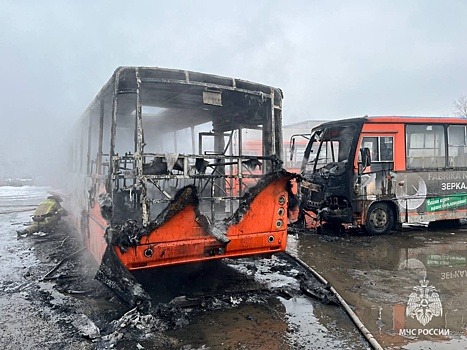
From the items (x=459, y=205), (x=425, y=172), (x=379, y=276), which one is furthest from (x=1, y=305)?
(x=459, y=205)

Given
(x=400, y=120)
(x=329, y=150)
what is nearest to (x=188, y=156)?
(x=329, y=150)

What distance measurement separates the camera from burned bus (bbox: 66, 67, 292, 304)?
14.5ft

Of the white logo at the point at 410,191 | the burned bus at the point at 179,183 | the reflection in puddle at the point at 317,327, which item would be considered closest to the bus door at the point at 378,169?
the white logo at the point at 410,191

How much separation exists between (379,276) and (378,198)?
11.4 feet

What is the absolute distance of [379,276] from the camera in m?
5.83

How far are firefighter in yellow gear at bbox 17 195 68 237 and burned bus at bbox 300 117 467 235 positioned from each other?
6.60 meters

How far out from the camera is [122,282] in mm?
4375

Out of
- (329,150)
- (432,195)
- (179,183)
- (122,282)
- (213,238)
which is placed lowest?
(122,282)

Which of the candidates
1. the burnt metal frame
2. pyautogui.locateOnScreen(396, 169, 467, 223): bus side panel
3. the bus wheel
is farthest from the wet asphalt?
pyautogui.locateOnScreen(396, 169, 467, 223): bus side panel

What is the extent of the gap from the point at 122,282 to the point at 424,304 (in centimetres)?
359

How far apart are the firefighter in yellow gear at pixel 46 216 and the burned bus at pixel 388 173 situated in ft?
21.6

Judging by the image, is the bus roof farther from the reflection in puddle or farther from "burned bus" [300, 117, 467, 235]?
the reflection in puddle

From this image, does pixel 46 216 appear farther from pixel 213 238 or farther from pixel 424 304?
pixel 424 304

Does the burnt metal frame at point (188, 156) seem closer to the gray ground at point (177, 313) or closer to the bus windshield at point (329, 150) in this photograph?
the gray ground at point (177, 313)
